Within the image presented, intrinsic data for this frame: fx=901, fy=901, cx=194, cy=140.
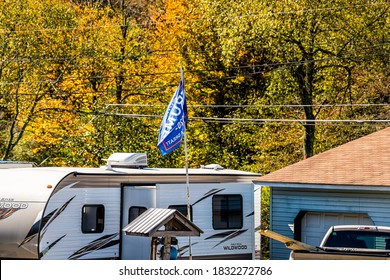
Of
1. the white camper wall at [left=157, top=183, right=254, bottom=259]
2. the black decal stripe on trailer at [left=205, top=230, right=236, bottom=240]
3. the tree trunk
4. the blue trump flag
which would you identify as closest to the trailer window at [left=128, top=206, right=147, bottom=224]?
the white camper wall at [left=157, top=183, right=254, bottom=259]

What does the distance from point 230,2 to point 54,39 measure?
36.3ft

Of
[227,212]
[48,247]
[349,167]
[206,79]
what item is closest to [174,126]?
[227,212]

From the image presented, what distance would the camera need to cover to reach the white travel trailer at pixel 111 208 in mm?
21078

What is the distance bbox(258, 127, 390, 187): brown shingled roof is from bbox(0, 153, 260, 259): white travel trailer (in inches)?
55.1

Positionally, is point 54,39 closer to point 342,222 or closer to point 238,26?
point 238,26

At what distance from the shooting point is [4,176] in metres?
22.3

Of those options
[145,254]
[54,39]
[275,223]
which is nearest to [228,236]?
[275,223]

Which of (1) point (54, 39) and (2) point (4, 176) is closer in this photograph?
(2) point (4, 176)

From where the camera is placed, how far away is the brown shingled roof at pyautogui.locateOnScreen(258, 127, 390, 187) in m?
23.0

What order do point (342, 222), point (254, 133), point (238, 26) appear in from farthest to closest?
point (254, 133)
point (238, 26)
point (342, 222)

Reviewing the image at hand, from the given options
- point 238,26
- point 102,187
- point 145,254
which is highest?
point 238,26

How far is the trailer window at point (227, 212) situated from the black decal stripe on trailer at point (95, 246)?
3280 millimetres

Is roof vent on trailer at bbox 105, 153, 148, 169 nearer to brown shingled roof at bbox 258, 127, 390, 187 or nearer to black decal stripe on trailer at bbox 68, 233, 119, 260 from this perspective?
black decal stripe on trailer at bbox 68, 233, 119, 260

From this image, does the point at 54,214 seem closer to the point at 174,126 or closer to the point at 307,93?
the point at 174,126
